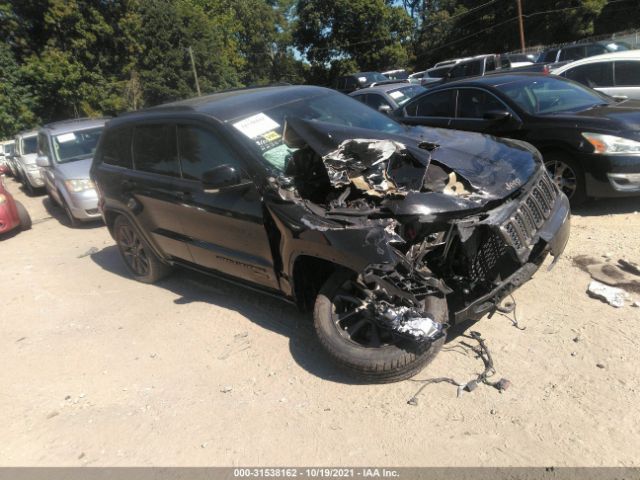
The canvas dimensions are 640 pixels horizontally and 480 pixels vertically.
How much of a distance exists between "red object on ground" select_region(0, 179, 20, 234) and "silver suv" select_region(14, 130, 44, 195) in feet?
11.8

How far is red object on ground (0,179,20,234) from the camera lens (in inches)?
325

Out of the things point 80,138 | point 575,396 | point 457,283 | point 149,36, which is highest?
point 149,36

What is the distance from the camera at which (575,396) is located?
9.17ft

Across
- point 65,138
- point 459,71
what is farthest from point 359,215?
point 459,71

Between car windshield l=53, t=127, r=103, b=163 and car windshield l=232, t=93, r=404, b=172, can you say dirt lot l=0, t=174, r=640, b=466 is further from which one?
car windshield l=53, t=127, r=103, b=163

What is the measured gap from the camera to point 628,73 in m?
8.02

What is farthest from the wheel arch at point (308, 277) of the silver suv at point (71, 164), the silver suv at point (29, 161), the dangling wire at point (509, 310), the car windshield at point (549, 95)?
the silver suv at point (29, 161)

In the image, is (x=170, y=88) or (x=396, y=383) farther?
(x=170, y=88)

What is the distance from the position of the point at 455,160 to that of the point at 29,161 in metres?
12.4

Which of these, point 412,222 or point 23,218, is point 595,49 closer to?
point 412,222

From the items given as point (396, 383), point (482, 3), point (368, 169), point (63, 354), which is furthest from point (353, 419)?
point (482, 3)

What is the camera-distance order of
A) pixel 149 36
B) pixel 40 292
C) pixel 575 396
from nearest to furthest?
pixel 575 396 < pixel 40 292 < pixel 149 36

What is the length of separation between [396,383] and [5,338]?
391 centimetres

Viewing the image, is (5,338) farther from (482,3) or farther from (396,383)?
(482,3)
